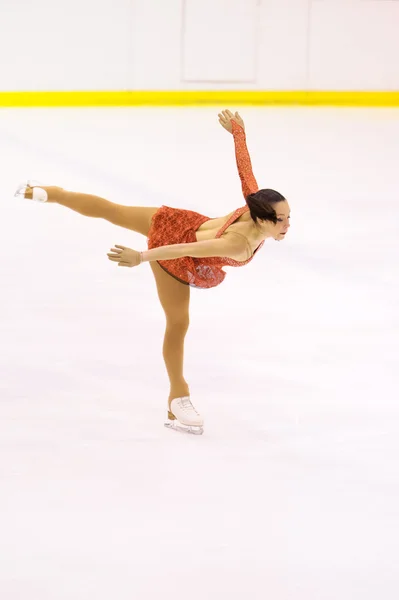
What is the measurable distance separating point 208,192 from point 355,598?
5.00 metres

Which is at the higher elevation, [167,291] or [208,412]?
[167,291]

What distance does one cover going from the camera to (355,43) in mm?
10555

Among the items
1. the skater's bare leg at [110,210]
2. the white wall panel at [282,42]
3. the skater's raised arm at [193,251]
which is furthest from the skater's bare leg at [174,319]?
the white wall panel at [282,42]

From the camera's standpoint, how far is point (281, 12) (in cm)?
1045

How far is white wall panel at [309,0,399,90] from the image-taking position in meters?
10.5

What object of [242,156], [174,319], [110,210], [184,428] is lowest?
[184,428]

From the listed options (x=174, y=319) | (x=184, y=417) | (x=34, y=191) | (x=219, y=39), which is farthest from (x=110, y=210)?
(x=219, y=39)

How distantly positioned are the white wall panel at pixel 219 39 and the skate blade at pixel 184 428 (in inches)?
295

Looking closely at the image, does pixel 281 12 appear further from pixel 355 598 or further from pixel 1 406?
pixel 355 598

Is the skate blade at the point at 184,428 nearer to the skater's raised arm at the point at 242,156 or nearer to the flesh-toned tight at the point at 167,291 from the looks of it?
the flesh-toned tight at the point at 167,291

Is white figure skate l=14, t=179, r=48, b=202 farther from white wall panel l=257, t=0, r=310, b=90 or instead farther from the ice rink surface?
white wall panel l=257, t=0, r=310, b=90

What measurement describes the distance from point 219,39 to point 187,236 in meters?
7.47

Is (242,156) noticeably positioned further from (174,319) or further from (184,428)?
(184,428)

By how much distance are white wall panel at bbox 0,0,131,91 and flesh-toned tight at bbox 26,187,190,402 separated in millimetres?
7234
